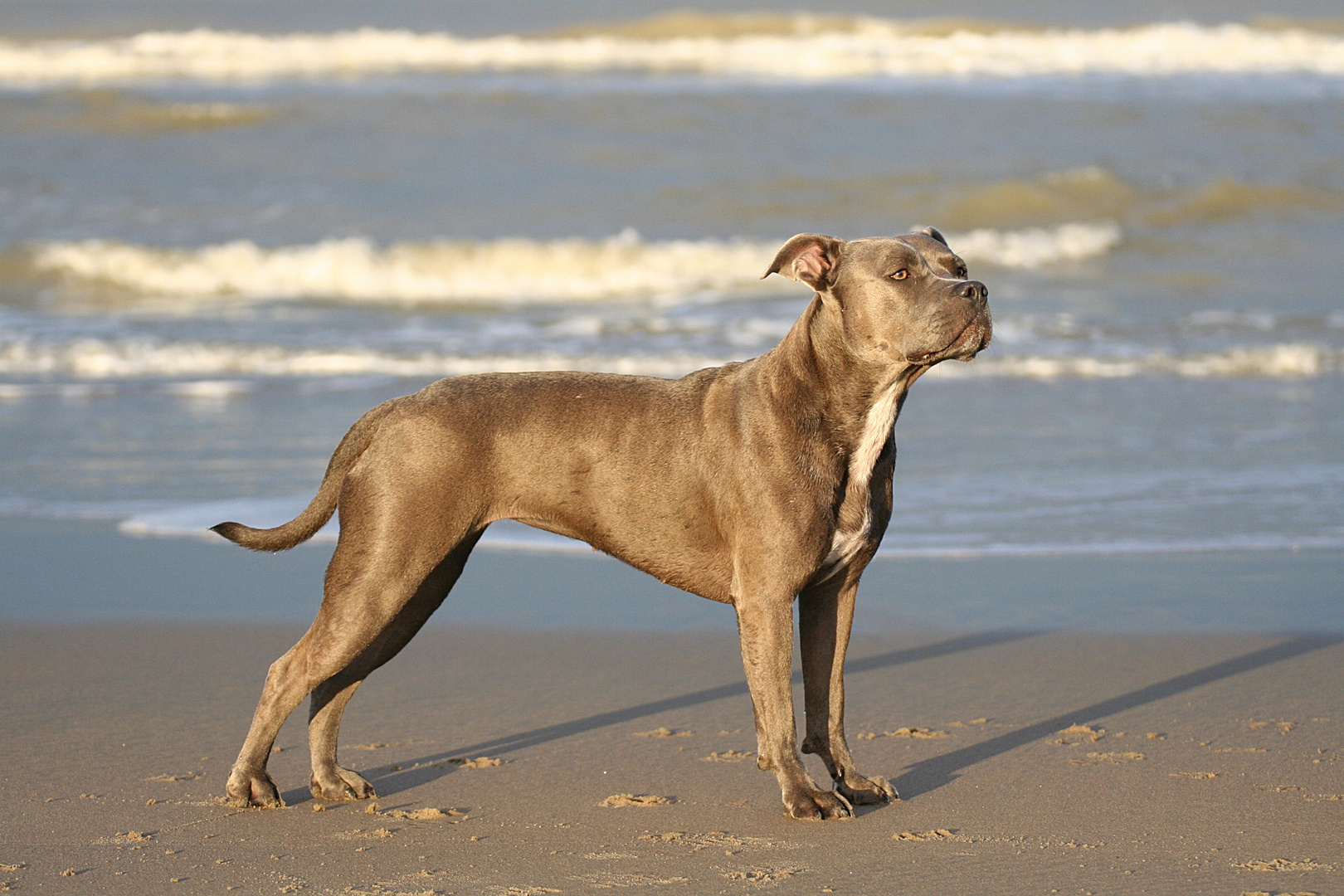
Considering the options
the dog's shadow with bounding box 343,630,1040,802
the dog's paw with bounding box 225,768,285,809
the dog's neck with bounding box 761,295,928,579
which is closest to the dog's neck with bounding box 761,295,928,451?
the dog's neck with bounding box 761,295,928,579

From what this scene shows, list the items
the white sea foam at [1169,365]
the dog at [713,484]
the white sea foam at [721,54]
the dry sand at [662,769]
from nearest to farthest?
1. the dry sand at [662,769]
2. the dog at [713,484]
3. the white sea foam at [1169,365]
4. the white sea foam at [721,54]

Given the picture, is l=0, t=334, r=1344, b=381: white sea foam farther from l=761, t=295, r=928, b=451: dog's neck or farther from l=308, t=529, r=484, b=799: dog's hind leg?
l=761, t=295, r=928, b=451: dog's neck

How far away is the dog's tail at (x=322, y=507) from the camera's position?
464 centimetres

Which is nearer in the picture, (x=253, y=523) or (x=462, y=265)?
(x=253, y=523)

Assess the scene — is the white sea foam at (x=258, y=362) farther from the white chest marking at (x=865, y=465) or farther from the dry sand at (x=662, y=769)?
the white chest marking at (x=865, y=465)

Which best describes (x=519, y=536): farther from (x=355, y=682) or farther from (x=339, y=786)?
(x=339, y=786)

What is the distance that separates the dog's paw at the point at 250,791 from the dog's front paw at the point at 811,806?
1508mm

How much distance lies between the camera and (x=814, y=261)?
14.5ft

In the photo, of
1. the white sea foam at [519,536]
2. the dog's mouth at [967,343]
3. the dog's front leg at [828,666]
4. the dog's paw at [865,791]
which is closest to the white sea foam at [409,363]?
the white sea foam at [519,536]

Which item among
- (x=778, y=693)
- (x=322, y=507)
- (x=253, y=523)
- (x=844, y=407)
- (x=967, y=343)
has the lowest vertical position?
(x=253, y=523)

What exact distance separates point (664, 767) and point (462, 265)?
15.1 metres

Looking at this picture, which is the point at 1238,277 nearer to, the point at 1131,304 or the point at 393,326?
the point at 1131,304

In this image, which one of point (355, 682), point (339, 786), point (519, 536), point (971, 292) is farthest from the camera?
point (519, 536)

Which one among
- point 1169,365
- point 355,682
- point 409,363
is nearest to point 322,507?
point 355,682
